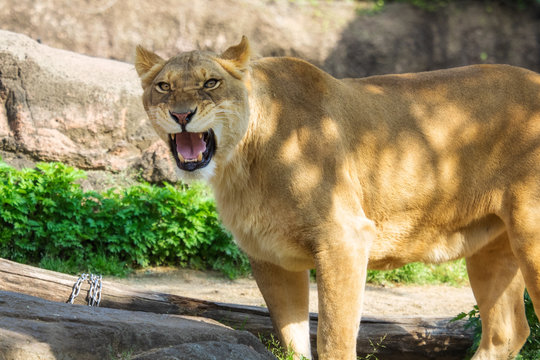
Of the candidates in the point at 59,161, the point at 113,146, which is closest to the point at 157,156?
the point at 113,146

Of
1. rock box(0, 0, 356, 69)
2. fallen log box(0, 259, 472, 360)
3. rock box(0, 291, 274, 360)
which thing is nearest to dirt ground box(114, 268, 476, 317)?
fallen log box(0, 259, 472, 360)

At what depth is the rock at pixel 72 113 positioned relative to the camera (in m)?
8.45

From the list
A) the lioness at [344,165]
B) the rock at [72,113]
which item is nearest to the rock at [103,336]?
the lioness at [344,165]

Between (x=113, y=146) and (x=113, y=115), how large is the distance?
392mm

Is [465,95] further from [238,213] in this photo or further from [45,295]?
[45,295]

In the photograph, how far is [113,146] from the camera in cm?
877

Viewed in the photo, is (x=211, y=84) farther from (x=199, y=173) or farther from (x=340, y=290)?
(x=340, y=290)

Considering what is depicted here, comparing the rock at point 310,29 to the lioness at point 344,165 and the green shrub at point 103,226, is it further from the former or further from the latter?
the lioness at point 344,165

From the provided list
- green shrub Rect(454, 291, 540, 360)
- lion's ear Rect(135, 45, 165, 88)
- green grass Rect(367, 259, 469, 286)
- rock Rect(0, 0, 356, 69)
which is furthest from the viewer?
rock Rect(0, 0, 356, 69)

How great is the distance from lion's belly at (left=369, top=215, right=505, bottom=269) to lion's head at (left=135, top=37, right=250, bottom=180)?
4.07 feet

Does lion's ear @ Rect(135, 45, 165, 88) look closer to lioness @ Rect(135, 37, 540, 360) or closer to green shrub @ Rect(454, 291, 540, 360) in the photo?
lioness @ Rect(135, 37, 540, 360)

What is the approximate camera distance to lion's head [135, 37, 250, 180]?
4000 mm

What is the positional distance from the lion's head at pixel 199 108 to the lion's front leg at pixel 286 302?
3.29 ft

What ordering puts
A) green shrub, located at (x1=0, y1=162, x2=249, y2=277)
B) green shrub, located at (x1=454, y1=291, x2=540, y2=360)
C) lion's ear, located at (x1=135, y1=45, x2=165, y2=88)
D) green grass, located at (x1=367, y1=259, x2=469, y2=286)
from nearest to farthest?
lion's ear, located at (x1=135, y1=45, x2=165, y2=88) → green shrub, located at (x1=454, y1=291, x2=540, y2=360) → green shrub, located at (x1=0, y1=162, x2=249, y2=277) → green grass, located at (x1=367, y1=259, x2=469, y2=286)
